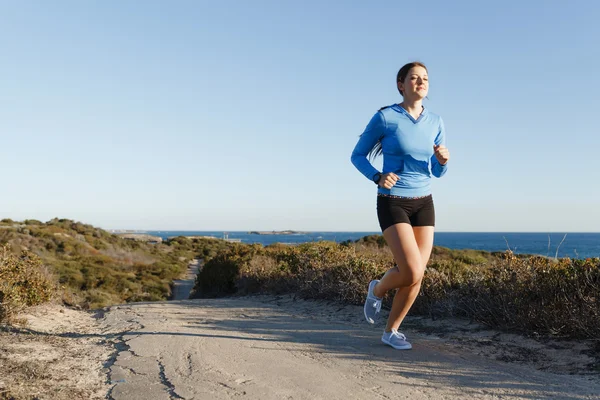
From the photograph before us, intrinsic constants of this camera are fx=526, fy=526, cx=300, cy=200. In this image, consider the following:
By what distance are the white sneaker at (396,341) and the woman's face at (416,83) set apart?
6.77 ft

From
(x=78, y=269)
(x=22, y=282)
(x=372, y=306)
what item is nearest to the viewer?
(x=372, y=306)

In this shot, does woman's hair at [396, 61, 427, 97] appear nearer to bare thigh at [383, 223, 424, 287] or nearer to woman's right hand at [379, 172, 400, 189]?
woman's right hand at [379, 172, 400, 189]

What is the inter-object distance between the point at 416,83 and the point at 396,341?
2230mm

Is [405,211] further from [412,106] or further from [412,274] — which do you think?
[412,106]

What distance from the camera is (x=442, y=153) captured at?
4371 mm

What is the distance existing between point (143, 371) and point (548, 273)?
165 inches

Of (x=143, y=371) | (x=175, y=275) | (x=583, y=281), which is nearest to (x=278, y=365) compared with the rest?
(x=143, y=371)

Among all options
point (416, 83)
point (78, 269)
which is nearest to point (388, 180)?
point (416, 83)

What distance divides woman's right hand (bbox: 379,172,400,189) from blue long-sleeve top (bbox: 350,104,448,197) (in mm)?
125

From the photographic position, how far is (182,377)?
3.79 m

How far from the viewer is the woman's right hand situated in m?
4.09

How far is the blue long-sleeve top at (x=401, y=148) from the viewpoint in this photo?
428cm

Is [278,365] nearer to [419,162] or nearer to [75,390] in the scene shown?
[75,390]

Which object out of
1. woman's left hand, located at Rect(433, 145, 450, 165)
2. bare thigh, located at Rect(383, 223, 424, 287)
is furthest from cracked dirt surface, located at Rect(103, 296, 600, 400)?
woman's left hand, located at Rect(433, 145, 450, 165)
